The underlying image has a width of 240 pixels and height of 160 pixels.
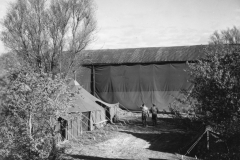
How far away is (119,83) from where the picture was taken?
29281 millimetres

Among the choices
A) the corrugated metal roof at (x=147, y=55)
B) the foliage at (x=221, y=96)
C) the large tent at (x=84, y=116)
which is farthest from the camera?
the corrugated metal roof at (x=147, y=55)

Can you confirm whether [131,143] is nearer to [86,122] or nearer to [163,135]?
[163,135]

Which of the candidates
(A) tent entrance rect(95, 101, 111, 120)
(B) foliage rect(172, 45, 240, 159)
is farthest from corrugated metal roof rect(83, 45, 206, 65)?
(B) foliage rect(172, 45, 240, 159)

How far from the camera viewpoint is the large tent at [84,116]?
16.9m

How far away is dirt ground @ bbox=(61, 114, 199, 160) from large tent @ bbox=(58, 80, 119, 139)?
0.61 metres

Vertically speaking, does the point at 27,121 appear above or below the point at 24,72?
below

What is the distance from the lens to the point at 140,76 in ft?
94.7

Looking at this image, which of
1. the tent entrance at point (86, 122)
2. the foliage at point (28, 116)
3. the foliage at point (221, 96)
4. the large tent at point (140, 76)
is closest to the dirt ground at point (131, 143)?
the tent entrance at point (86, 122)

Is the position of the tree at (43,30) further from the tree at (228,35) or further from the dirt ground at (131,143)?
the tree at (228,35)

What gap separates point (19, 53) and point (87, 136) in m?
9.42

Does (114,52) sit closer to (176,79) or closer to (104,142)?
(176,79)

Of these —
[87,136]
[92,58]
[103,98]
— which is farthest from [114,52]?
[87,136]

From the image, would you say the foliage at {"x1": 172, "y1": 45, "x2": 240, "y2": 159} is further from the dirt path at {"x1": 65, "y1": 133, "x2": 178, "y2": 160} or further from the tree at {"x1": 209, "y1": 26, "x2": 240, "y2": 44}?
the tree at {"x1": 209, "y1": 26, "x2": 240, "y2": 44}

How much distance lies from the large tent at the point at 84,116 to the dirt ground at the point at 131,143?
0.61m
